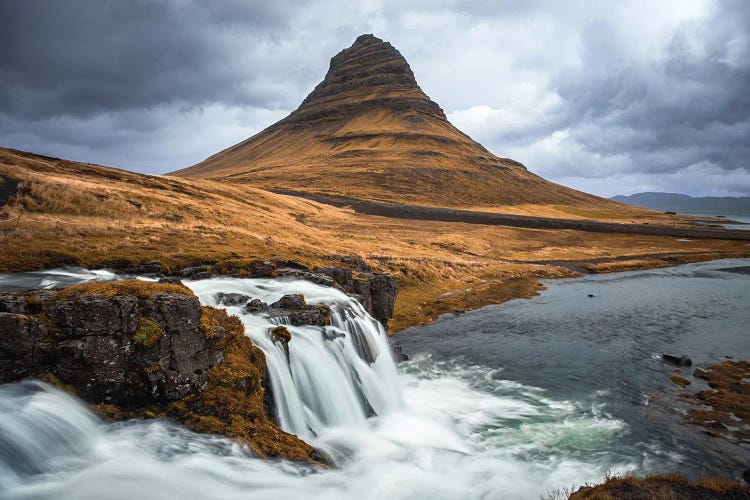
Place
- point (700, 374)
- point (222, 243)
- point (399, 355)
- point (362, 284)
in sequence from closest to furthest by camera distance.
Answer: point (700, 374), point (399, 355), point (362, 284), point (222, 243)

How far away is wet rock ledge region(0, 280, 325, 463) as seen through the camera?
33.6 ft

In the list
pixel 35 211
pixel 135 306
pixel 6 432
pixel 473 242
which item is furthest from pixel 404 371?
pixel 473 242

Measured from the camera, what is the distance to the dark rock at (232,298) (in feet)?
61.4

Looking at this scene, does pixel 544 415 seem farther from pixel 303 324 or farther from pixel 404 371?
pixel 303 324

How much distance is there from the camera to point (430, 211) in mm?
112812

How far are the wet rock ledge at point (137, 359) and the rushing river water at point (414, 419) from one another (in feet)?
1.40

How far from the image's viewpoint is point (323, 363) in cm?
1622

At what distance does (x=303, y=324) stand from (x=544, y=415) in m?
10.1

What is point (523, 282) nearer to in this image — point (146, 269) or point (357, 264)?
point (357, 264)

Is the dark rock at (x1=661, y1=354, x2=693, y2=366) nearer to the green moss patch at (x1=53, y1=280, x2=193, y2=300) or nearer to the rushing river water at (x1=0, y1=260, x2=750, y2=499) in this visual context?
the rushing river water at (x1=0, y1=260, x2=750, y2=499)

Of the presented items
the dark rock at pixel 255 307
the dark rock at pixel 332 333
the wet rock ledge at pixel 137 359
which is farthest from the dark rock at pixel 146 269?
the dark rock at pixel 332 333

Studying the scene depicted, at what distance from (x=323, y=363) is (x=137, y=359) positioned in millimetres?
6760

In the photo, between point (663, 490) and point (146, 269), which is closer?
point (663, 490)

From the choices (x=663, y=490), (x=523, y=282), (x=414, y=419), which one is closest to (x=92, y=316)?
(x=414, y=419)
